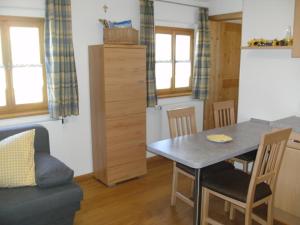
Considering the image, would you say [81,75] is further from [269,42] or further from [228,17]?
[228,17]

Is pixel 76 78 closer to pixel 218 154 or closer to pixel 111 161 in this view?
pixel 111 161

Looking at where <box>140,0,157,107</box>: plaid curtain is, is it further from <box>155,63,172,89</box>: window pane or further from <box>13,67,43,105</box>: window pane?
<box>13,67,43,105</box>: window pane

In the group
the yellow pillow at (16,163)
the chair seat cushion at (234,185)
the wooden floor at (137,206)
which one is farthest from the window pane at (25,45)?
the chair seat cushion at (234,185)

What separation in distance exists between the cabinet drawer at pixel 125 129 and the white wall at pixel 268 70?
1305 millimetres

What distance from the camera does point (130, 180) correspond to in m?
3.73

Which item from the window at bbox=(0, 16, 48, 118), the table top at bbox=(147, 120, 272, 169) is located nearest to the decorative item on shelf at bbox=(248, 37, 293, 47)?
the table top at bbox=(147, 120, 272, 169)

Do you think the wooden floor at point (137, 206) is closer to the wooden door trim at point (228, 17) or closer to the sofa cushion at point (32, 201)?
the sofa cushion at point (32, 201)

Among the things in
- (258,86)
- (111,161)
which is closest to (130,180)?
(111,161)

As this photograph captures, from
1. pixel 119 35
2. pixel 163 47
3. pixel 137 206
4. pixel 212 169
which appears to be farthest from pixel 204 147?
pixel 163 47

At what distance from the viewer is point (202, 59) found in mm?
4621

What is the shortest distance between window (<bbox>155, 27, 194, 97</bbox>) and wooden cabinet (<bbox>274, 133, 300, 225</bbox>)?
2.15 m

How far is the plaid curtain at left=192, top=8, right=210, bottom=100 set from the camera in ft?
15.0

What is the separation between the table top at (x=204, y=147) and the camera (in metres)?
2.26

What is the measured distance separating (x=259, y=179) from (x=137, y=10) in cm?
271
